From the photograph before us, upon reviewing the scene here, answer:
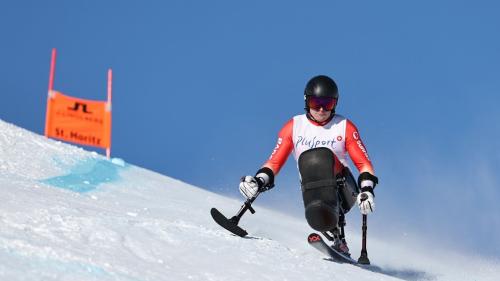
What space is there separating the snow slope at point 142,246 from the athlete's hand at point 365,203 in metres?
0.42

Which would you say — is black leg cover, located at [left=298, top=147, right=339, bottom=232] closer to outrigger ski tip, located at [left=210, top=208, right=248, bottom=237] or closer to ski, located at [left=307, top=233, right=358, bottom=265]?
ski, located at [left=307, top=233, right=358, bottom=265]

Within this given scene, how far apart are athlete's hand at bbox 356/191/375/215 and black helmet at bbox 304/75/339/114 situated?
0.81 meters

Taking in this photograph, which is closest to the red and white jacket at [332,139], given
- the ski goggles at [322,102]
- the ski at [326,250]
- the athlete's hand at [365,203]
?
the ski goggles at [322,102]

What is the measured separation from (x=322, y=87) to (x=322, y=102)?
0.38 ft

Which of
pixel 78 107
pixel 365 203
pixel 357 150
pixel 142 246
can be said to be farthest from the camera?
pixel 78 107

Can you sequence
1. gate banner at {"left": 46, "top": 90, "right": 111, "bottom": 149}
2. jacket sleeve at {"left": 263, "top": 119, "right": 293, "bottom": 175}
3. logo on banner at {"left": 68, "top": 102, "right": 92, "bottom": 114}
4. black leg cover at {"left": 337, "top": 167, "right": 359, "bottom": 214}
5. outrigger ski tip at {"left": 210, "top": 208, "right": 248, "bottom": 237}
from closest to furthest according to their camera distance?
outrigger ski tip at {"left": 210, "top": 208, "right": 248, "bottom": 237}
black leg cover at {"left": 337, "top": 167, "right": 359, "bottom": 214}
jacket sleeve at {"left": 263, "top": 119, "right": 293, "bottom": 175}
gate banner at {"left": 46, "top": 90, "right": 111, "bottom": 149}
logo on banner at {"left": 68, "top": 102, "right": 92, "bottom": 114}

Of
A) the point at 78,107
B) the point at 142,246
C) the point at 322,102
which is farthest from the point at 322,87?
the point at 78,107

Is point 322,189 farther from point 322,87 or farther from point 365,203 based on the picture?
point 322,87

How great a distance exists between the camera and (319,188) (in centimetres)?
560

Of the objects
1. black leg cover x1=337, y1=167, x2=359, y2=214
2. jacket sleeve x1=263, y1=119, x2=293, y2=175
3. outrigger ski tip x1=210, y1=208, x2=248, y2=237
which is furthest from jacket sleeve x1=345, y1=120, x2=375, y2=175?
outrigger ski tip x1=210, y1=208, x2=248, y2=237

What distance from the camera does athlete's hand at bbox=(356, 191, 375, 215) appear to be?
5.47m

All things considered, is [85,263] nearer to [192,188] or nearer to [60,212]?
[60,212]

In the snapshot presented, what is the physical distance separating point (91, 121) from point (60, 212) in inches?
353

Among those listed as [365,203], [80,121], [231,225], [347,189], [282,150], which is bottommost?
[231,225]
